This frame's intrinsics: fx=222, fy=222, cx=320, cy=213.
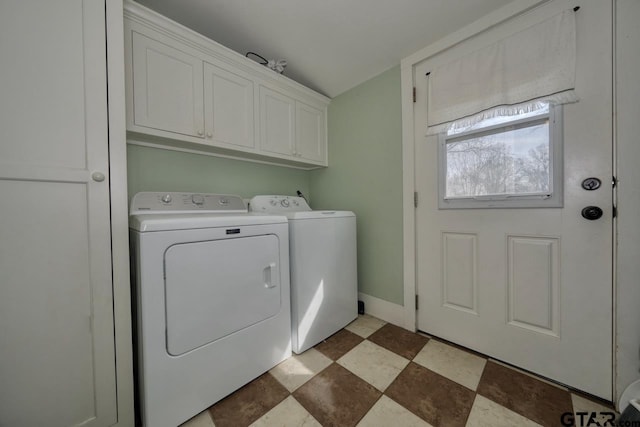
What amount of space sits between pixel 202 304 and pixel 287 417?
649 millimetres

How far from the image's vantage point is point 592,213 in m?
1.06

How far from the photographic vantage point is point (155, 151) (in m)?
1.52

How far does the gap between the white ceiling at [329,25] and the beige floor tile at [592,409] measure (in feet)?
6.86

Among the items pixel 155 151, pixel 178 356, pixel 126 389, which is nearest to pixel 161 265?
pixel 178 356

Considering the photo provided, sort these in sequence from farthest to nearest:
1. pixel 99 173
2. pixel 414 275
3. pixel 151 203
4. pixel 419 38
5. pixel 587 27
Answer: pixel 414 275 → pixel 419 38 → pixel 151 203 → pixel 587 27 → pixel 99 173

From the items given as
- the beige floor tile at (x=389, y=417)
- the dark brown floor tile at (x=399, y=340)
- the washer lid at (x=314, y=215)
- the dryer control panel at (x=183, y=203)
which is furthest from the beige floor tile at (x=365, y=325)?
the dryer control panel at (x=183, y=203)

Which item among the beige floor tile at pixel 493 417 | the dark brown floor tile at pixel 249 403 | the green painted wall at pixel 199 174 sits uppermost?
the green painted wall at pixel 199 174

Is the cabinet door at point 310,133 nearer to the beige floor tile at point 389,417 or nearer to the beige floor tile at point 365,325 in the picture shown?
the beige floor tile at point 365,325

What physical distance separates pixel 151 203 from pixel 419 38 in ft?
6.71

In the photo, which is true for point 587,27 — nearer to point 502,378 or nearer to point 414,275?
point 414,275

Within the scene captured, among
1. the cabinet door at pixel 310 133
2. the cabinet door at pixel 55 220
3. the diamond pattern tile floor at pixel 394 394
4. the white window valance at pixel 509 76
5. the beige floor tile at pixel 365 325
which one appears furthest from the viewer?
the cabinet door at pixel 310 133

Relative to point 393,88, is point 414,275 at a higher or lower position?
lower

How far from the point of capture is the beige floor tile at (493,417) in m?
0.96

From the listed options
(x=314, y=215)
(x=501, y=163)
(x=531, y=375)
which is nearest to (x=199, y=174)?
(x=314, y=215)
